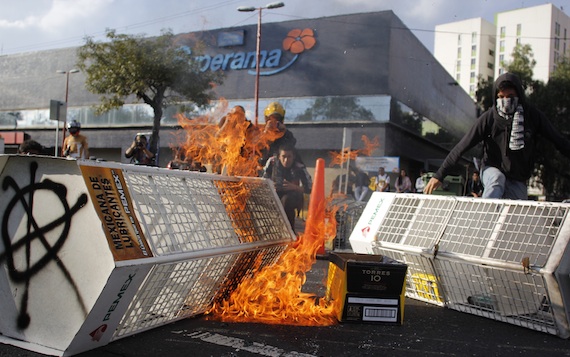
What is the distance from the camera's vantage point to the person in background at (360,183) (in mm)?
Answer: 16978

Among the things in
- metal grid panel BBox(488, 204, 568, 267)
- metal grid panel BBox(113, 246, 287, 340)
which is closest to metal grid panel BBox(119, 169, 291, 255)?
metal grid panel BBox(113, 246, 287, 340)

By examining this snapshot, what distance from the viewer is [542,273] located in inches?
126

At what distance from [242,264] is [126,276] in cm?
133

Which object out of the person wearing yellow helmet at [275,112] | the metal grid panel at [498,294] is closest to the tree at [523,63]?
the person wearing yellow helmet at [275,112]

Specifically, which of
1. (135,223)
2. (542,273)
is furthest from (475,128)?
(135,223)

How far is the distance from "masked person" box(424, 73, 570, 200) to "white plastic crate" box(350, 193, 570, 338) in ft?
1.43

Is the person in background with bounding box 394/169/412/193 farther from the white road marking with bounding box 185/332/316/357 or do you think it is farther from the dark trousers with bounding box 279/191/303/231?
the white road marking with bounding box 185/332/316/357

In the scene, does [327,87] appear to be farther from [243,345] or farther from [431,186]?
[243,345]

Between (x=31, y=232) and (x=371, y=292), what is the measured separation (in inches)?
89.5

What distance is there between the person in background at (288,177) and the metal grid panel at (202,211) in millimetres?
2615

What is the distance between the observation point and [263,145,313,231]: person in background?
6.90 meters

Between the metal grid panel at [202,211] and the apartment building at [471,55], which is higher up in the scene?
the apartment building at [471,55]

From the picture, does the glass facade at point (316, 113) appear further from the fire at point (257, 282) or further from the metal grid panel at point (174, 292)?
the metal grid panel at point (174, 292)

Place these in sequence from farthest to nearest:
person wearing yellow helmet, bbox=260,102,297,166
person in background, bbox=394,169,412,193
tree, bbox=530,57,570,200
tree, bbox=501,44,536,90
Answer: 1. tree, bbox=501,44,536,90
2. tree, bbox=530,57,570,200
3. person in background, bbox=394,169,412,193
4. person wearing yellow helmet, bbox=260,102,297,166
